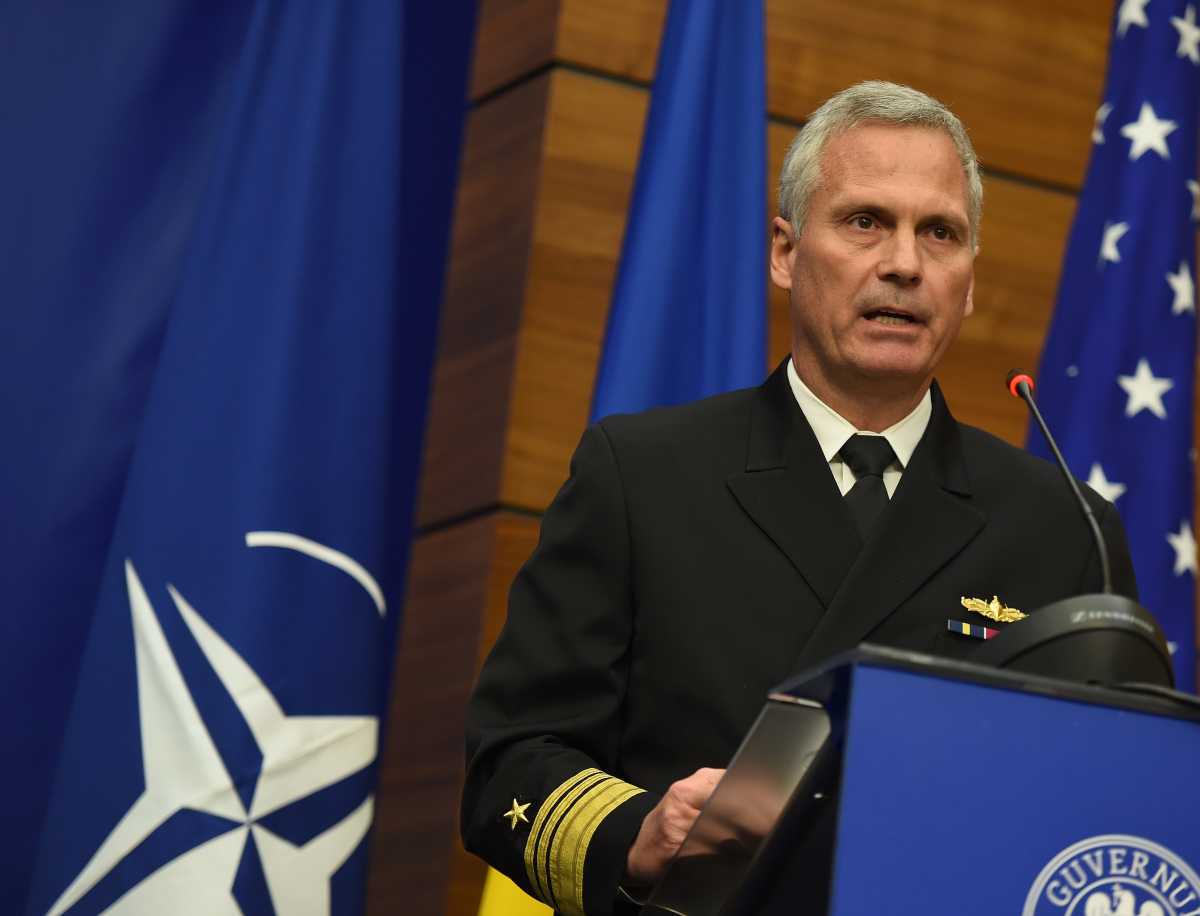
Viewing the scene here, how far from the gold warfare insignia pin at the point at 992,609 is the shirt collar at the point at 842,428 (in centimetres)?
18

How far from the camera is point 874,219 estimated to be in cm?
189

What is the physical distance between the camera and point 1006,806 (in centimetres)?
110

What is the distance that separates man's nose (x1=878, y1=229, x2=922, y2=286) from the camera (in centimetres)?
183

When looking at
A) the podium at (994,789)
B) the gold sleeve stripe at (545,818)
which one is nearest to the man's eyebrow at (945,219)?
the gold sleeve stripe at (545,818)

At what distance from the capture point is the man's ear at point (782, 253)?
201 centimetres

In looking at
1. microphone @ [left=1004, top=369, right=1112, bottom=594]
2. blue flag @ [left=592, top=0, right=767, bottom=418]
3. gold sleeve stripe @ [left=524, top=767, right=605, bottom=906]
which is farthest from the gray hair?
blue flag @ [left=592, top=0, right=767, bottom=418]

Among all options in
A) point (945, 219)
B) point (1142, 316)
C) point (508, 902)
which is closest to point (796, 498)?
point (945, 219)

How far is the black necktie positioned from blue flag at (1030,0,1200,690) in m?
1.57

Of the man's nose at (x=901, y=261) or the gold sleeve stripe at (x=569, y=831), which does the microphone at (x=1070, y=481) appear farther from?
the gold sleeve stripe at (x=569, y=831)

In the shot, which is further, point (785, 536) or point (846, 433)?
point (846, 433)

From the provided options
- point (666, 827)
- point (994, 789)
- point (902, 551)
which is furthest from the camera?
point (902, 551)

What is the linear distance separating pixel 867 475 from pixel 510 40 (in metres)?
1.91

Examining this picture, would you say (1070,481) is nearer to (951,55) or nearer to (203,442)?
(203,442)

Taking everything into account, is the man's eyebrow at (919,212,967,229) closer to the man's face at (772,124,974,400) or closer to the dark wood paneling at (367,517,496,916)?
the man's face at (772,124,974,400)
